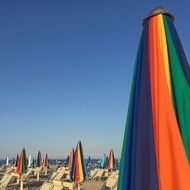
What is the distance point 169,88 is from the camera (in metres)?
2.05

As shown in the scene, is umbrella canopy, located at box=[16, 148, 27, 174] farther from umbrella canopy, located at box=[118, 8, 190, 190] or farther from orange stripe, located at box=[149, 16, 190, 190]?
orange stripe, located at box=[149, 16, 190, 190]

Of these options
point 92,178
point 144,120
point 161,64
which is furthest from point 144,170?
point 92,178

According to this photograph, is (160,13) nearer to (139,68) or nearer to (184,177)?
(139,68)

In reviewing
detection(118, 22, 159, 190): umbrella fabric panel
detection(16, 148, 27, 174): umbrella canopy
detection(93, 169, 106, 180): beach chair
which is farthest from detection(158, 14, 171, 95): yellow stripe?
detection(93, 169, 106, 180): beach chair

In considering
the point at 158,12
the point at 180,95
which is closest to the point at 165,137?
the point at 180,95

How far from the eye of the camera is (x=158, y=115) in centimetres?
190

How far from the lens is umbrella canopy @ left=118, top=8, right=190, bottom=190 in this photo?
1722 mm

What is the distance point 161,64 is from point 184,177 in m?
0.82

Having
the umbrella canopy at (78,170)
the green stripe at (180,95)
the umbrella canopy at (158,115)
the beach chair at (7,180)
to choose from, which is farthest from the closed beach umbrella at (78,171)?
the green stripe at (180,95)

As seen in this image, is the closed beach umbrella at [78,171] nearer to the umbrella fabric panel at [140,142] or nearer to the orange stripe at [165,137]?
the umbrella fabric panel at [140,142]

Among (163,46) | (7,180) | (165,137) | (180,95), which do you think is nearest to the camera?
(165,137)

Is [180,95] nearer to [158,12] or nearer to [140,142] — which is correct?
[140,142]

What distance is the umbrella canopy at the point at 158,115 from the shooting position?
1.72 m

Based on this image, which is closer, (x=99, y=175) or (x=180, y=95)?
(x=180, y=95)
